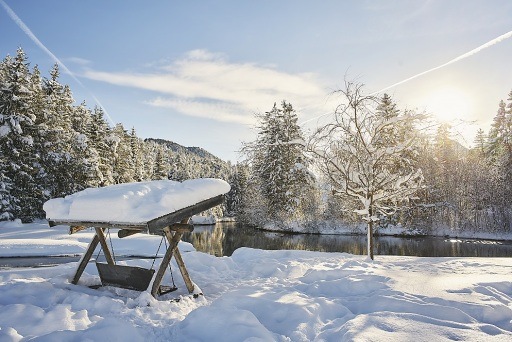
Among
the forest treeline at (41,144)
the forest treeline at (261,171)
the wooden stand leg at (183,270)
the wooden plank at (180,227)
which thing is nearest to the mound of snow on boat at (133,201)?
the wooden plank at (180,227)

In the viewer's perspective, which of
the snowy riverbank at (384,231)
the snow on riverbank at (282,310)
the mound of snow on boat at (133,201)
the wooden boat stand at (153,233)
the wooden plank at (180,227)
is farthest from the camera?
the snowy riverbank at (384,231)

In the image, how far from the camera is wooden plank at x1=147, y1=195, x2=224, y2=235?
5875mm

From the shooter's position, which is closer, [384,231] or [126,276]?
[126,276]

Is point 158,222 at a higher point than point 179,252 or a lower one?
higher

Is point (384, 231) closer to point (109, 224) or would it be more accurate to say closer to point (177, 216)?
point (177, 216)

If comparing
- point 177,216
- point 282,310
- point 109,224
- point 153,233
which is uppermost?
point 177,216

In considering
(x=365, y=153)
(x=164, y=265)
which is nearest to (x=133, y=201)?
(x=164, y=265)

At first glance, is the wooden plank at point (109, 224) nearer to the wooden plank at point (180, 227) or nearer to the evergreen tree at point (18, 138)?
the wooden plank at point (180, 227)

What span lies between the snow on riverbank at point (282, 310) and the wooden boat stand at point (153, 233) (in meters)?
0.34

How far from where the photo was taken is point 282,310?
510 centimetres

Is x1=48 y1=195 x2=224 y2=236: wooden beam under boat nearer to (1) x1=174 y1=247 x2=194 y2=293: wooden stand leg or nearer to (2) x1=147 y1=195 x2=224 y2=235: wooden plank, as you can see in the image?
(2) x1=147 y1=195 x2=224 y2=235: wooden plank

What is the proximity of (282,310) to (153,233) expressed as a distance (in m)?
2.80

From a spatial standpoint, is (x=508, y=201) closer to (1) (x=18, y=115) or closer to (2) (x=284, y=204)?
(2) (x=284, y=204)

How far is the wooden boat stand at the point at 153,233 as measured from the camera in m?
6.12
